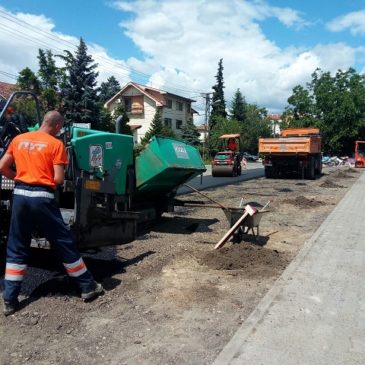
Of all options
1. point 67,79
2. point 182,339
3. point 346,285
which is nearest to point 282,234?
point 346,285

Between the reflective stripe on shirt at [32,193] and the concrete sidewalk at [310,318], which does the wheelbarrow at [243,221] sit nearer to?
the concrete sidewalk at [310,318]

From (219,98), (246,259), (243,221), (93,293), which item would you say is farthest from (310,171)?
(219,98)

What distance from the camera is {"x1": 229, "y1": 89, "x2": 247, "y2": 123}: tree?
7181cm

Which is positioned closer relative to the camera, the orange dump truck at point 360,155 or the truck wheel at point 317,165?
the truck wheel at point 317,165

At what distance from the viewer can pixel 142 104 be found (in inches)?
2330

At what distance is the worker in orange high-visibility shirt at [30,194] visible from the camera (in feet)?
14.0

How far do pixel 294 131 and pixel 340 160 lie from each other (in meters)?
23.3

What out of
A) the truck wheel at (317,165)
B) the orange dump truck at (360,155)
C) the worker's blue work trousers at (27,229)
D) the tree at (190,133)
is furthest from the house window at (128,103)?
the worker's blue work trousers at (27,229)

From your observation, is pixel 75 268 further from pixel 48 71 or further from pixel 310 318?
pixel 48 71

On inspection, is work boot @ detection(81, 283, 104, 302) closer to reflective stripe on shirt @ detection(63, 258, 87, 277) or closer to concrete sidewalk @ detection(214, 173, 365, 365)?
reflective stripe on shirt @ detection(63, 258, 87, 277)

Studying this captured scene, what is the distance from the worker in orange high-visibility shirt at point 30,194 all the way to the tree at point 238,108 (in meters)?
68.2

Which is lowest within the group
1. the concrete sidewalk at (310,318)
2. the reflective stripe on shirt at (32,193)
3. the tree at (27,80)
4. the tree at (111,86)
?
the concrete sidewalk at (310,318)

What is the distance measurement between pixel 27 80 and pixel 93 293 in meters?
35.2

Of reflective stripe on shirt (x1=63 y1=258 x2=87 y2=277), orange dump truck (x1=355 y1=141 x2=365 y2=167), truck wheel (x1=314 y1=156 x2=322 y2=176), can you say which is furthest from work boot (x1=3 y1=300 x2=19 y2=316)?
orange dump truck (x1=355 y1=141 x2=365 y2=167)
